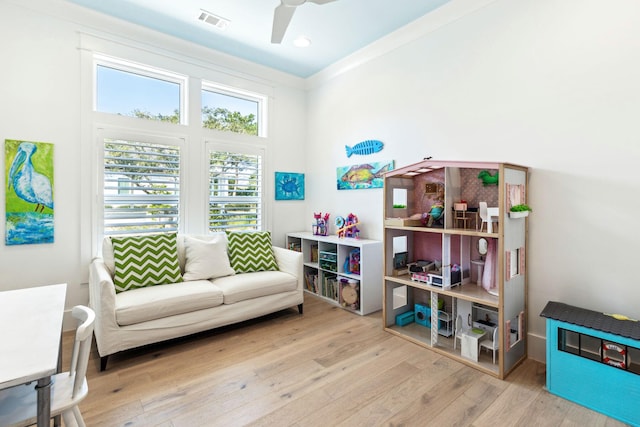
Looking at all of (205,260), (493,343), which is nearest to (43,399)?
(205,260)

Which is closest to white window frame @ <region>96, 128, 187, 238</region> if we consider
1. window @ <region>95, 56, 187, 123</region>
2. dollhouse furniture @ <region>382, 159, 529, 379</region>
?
window @ <region>95, 56, 187, 123</region>

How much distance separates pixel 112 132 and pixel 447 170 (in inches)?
124

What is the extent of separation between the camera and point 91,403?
1.83 metres

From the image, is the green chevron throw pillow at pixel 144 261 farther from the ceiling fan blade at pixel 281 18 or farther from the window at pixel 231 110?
the ceiling fan blade at pixel 281 18

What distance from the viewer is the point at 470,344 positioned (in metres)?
2.29

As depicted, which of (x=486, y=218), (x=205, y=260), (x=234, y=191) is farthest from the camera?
(x=234, y=191)

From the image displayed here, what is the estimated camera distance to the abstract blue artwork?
13.9 feet

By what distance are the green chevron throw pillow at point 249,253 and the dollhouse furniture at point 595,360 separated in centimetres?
247

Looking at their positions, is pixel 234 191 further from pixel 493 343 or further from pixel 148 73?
pixel 493 343

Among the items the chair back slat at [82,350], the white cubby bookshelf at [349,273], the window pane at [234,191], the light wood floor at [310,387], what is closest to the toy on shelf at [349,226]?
the white cubby bookshelf at [349,273]

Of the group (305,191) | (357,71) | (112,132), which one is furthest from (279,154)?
(112,132)

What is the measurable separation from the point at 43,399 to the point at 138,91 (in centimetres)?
315

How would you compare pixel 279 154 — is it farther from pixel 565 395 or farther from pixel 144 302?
pixel 565 395

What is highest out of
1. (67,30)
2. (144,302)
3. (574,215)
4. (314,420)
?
(67,30)
